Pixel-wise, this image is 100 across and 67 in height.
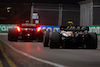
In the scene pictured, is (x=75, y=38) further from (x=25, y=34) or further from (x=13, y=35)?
(x=13, y=35)

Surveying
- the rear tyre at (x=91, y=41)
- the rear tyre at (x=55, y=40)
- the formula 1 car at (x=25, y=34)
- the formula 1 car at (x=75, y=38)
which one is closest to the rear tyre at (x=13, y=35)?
the formula 1 car at (x=25, y=34)

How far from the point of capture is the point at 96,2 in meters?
41.1

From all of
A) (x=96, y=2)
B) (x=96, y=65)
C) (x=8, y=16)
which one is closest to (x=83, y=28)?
(x=96, y=65)

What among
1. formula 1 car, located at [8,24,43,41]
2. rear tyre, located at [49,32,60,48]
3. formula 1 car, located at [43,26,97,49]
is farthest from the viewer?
formula 1 car, located at [8,24,43,41]

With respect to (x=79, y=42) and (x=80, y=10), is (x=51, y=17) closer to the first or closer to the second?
(x=80, y=10)

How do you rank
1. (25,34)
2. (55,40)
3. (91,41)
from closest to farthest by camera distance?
(55,40)
(91,41)
(25,34)

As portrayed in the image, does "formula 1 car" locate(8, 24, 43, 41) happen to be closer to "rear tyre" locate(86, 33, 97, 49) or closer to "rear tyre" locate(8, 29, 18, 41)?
"rear tyre" locate(8, 29, 18, 41)

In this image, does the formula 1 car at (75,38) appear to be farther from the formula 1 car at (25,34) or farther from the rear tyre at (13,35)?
the rear tyre at (13,35)

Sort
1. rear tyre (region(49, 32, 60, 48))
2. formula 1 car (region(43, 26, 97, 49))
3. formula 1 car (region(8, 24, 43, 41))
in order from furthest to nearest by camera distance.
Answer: formula 1 car (region(8, 24, 43, 41)), formula 1 car (region(43, 26, 97, 49)), rear tyre (region(49, 32, 60, 48))

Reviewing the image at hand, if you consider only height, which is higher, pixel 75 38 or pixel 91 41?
pixel 75 38

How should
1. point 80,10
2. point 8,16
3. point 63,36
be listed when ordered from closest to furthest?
point 63,36 → point 80,10 → point 8,16

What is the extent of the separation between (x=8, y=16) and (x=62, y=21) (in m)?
18.7

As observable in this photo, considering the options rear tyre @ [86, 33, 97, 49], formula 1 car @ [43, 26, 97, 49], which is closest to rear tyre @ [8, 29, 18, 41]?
formula 1 car @ [43, 26, 97, 49]

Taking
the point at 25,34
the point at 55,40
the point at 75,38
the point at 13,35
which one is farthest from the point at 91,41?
the point at 13,35
